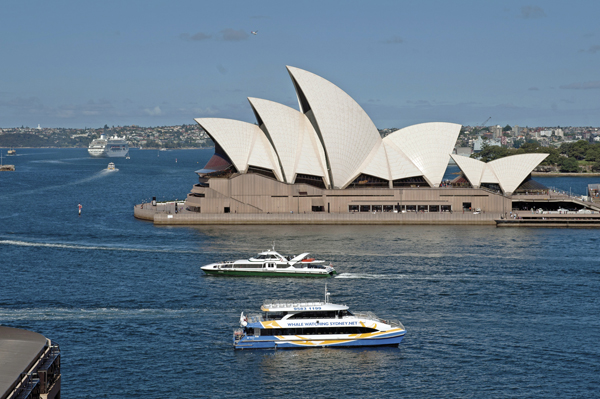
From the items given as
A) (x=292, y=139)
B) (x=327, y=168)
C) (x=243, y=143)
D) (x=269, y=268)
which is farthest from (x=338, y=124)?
(x=269, y=268)

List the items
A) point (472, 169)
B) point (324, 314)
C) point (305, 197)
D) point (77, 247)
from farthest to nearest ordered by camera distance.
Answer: point (472, 169)
point (305, 197)
point (77, 247)
point (324, 314)

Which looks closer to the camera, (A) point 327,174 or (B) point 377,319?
(B) point 377,319

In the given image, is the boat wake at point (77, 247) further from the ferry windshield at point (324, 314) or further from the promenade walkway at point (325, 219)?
the ferry windshield at point (324, 314)

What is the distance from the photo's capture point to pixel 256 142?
263 feet

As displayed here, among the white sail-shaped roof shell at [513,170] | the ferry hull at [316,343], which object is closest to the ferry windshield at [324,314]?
the ferry hull at [316,343]

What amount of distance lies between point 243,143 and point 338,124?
A: 11.1 m

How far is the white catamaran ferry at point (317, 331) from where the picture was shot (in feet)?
115

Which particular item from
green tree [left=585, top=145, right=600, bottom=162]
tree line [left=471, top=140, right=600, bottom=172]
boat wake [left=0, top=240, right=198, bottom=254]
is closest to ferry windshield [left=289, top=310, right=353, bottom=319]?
boat wake [left=0, top=240, right=198, bottom=254]

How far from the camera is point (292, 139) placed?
7938 cm

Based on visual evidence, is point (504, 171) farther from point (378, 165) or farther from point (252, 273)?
point (252, 273)

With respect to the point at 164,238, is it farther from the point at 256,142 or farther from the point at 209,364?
the point at 209,364

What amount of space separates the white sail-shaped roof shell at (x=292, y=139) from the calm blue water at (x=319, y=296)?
391 inches

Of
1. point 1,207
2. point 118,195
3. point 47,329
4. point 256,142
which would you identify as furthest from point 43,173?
point 47,329

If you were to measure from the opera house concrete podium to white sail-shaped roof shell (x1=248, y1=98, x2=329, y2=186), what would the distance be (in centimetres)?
11
